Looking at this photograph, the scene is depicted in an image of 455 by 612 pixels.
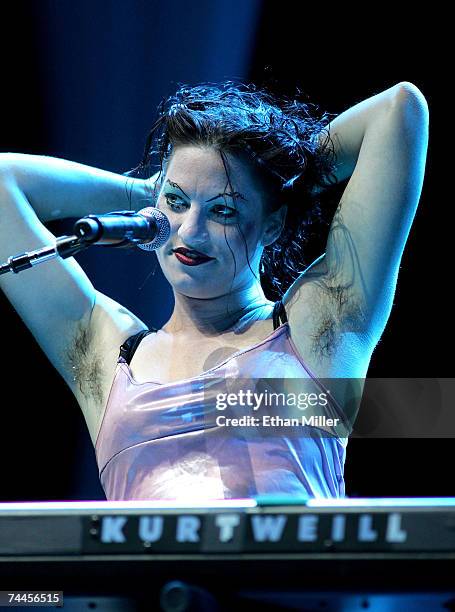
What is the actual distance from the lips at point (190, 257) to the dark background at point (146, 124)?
1.59ft

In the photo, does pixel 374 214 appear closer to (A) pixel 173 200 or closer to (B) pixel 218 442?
(A) pixel 173 200

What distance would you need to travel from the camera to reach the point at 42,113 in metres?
2.21

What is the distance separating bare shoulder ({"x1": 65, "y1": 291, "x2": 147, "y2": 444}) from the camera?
179 cm

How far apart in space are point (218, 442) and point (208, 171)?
47cm

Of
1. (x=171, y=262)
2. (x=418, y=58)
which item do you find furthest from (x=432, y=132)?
(x=171, y=262)

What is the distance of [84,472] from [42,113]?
2.74 feet

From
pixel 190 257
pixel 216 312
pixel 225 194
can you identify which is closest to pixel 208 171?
pixel 225 194

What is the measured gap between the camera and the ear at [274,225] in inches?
69.5

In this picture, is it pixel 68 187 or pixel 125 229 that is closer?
pixel 125 229

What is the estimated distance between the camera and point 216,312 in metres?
1.76

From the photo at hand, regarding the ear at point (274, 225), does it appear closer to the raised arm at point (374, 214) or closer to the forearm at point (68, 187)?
the raised arm at point (374, 214)

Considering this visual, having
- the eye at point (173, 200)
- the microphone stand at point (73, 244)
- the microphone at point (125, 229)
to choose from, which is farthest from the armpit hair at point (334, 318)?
the microphone stand at point (73, 244)

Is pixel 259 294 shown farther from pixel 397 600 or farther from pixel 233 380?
pixel 397 600

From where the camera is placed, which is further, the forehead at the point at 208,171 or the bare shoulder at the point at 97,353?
the bare shoulder at the point at 97,353
